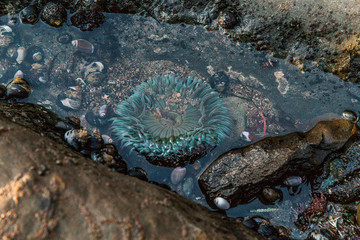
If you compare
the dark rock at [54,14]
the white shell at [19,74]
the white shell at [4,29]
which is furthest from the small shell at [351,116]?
the white shell at [4,29]

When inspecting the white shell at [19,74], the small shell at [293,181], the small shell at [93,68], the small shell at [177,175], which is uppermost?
the small shell at [93,68]

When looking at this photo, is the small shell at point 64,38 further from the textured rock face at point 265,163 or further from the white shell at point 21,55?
the textured rock face at point 265,163

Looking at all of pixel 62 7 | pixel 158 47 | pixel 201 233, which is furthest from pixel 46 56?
pixel 201 233

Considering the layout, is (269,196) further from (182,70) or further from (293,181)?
(182,70)

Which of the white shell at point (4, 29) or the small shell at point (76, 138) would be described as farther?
the white shell at point (4, 29)

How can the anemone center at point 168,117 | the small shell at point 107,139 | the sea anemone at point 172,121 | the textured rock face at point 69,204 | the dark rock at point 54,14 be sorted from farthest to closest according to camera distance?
the dark rock at point 54,14 < the small shell at point 107,139 < the anemone center at point 168,117 < the sea anemone at point 172,121 < the textured rock face at point 69,204

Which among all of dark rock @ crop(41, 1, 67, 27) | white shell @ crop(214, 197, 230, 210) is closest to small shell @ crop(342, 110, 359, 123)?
white shell @ crop(214, 197, 230, 210)

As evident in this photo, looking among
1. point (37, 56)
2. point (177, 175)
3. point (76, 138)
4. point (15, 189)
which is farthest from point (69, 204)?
point (37, 56)
